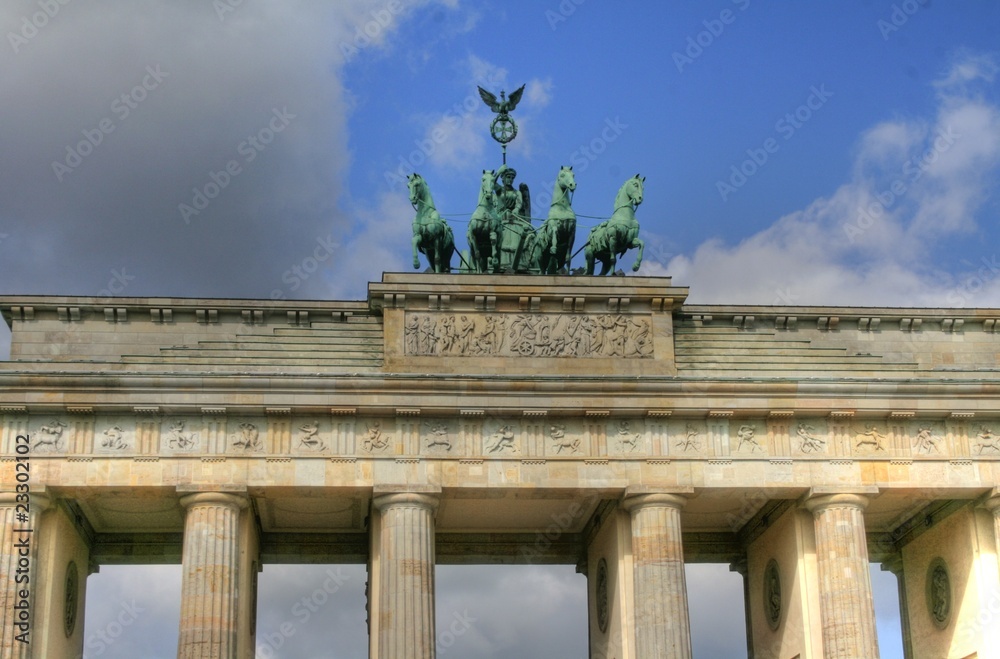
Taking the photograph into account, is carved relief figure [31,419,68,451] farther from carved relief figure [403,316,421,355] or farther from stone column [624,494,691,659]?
stone column [624,494,691,659]

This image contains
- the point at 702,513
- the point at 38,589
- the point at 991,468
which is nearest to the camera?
the point at 38,589

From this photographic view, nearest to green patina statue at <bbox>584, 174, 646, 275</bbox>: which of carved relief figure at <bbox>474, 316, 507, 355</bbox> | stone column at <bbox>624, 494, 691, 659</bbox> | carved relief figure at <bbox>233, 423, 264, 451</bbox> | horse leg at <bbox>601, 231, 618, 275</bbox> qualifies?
horse leg at <bbox>601, 231, 618, 275</bbox>

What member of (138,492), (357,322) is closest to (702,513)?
→ (357,322)

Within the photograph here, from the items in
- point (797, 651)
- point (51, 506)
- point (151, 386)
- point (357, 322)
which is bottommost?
point (797, 651)

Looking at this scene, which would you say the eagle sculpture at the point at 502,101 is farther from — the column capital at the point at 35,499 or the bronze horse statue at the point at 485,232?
the column capital at the point at 35,499

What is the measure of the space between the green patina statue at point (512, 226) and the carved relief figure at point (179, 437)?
29.1 ft

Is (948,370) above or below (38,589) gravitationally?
above

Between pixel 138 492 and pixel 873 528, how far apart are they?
19.0m

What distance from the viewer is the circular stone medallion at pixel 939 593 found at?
3706 centimetres

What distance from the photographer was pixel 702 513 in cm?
3778

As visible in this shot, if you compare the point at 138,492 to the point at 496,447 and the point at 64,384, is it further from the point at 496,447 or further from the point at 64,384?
the point at 496,447

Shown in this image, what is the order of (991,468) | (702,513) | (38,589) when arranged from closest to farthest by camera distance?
1. (38,589)
2. (991,468)
3. (702,513)

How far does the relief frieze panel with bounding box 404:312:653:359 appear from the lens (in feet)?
116

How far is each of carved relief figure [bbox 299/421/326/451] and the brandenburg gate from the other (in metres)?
0.04
